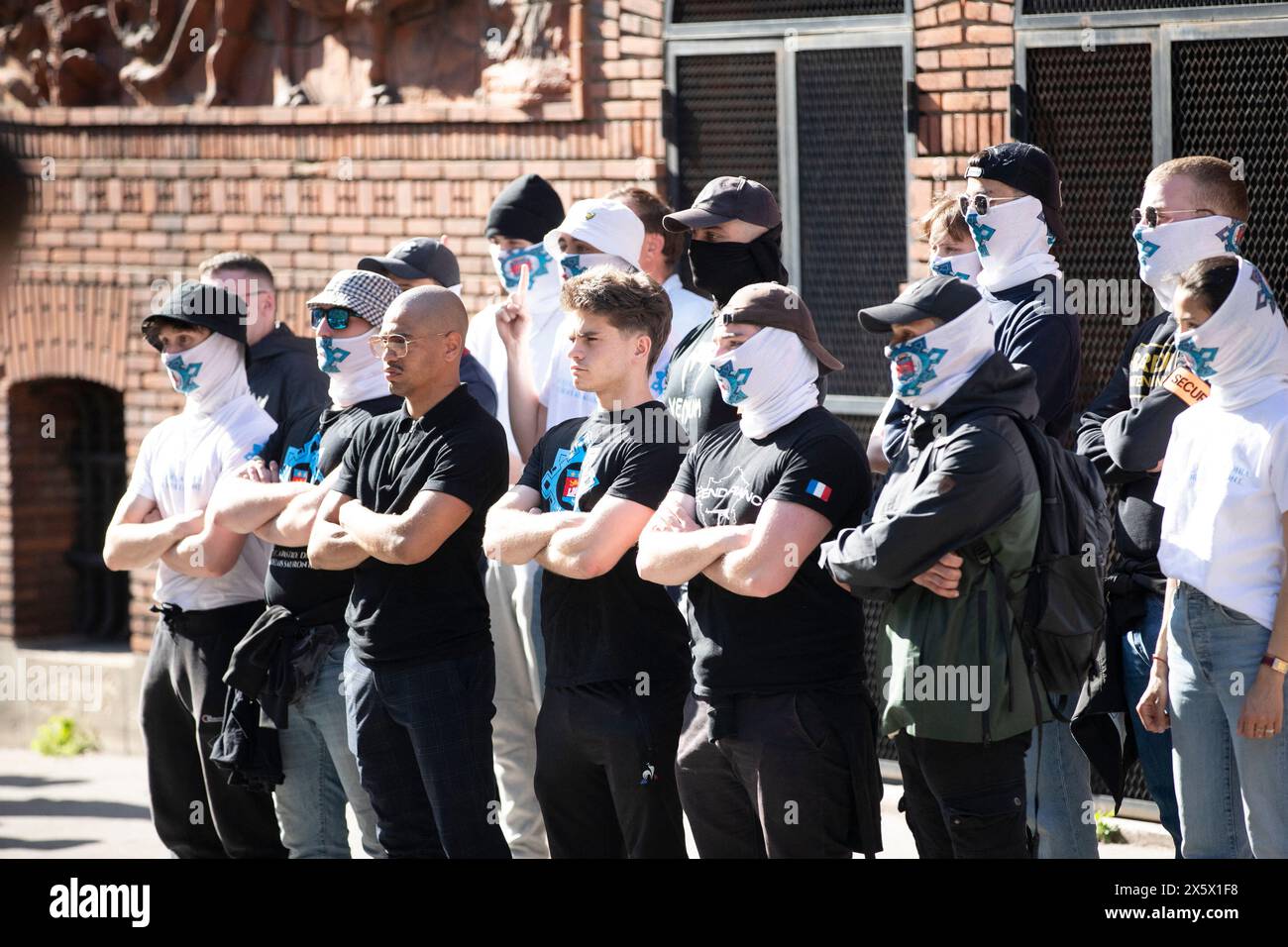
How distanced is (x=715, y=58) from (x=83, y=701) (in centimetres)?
543

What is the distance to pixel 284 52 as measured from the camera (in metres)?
8.87

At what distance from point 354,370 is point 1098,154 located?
10.5 ft

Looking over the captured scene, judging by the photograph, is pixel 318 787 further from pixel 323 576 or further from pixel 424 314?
pixel 424 314

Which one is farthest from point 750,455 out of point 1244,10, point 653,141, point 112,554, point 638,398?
point 653,141

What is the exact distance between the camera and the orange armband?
14.4 feet

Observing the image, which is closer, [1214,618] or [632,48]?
[1214,618]

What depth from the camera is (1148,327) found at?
4703mm

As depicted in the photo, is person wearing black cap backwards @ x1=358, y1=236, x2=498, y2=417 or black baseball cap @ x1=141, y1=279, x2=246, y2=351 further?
person wearing black cap backwards @ x1=358, y1=236, x2=498, y2=417

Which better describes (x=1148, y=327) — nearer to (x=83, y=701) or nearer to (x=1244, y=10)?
(x=1244, y=10)

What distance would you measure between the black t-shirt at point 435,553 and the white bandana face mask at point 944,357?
4.76 ft

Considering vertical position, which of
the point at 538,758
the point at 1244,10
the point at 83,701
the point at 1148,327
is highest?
the point at 1244,10

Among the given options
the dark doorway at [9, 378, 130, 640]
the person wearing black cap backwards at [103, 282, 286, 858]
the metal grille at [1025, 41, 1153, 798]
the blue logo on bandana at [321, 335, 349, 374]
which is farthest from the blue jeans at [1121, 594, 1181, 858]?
the dark doorway at [9, 378, 130, 640]

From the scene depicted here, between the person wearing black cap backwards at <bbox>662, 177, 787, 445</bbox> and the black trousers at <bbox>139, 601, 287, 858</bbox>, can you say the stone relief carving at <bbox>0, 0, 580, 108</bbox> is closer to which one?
the person wearing black cap backwards at <bbox>662, 177, 787, 445</bbox>

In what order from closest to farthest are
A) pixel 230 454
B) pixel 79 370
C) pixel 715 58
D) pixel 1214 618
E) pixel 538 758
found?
pixel 1214 618
pixel 538 758
pixel 230 454
pixel 715 58
pixel 79 370
